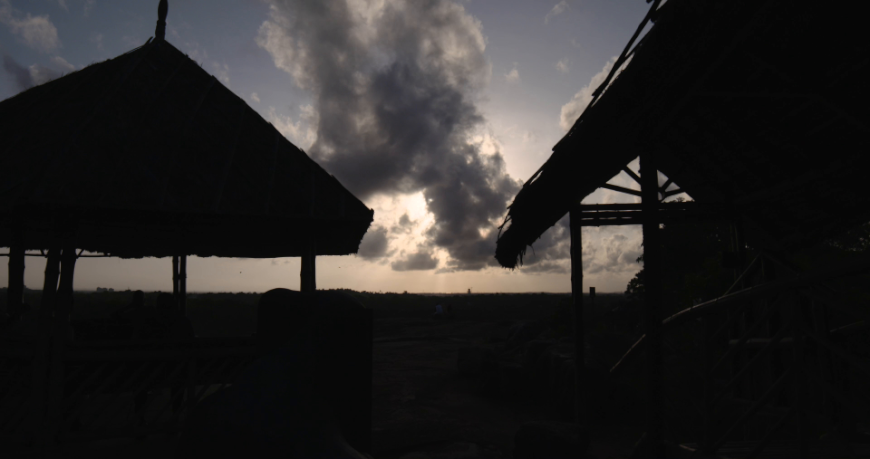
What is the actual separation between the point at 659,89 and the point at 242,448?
12.7 ft

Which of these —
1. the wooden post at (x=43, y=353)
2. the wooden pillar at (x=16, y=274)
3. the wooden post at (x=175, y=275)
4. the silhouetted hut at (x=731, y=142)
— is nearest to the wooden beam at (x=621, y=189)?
the silhouetted hut at (x=731, y=142)

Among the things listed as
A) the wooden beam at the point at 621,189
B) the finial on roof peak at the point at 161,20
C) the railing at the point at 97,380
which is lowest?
the railing at the point at 97,380

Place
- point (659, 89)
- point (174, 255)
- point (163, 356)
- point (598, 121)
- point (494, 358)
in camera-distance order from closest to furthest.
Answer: point (659, 89), point (598, 121), point (163, 356), point (174, 255), point (494, 358)

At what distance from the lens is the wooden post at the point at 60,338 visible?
209 inches

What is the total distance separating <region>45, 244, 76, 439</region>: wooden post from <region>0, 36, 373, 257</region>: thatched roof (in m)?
0.51

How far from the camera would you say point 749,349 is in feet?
21.3

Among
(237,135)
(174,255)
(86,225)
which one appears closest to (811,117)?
(237,135)

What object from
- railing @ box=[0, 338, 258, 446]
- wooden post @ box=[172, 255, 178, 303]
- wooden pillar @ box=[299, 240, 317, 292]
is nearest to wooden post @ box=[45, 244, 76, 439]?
railing @ box=[0, 338, 258, 446]

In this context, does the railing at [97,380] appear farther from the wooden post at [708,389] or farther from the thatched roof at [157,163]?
the wooden post at [708,389]

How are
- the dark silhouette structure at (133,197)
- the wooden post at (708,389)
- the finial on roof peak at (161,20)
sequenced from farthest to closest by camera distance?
the finial on roof peak at (161,20), the dark silhouette structure at (133,197), the wooden post at (708,389)

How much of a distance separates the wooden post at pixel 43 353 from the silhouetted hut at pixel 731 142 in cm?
638

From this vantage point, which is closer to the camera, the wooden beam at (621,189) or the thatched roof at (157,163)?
the thatched roof at (157,163)

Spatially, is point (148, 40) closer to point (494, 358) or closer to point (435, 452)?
point (435, 452)

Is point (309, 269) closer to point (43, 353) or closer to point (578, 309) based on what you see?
point (43, 353)
